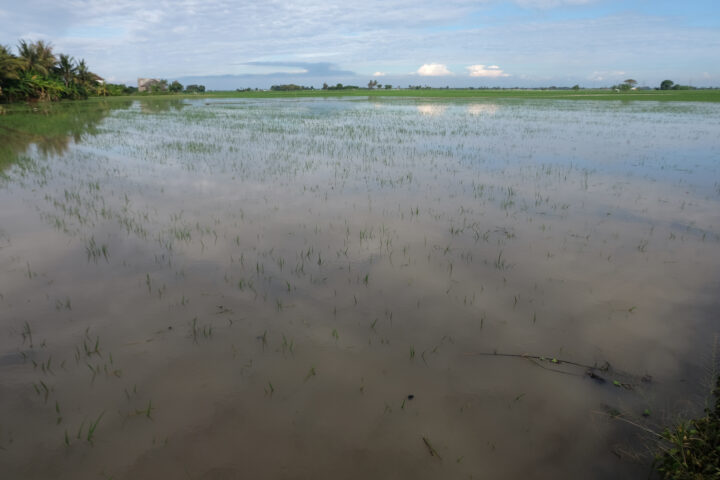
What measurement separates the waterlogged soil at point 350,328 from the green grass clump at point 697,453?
337 mm

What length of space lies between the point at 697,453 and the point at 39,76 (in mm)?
47494

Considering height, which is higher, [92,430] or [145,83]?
[145,83]

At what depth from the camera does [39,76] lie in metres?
34.7

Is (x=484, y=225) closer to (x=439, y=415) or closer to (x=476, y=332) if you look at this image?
(x=476, y=332)

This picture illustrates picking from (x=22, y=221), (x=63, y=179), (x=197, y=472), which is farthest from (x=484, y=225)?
(x=63, y=179)

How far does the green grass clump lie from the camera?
1.75 m

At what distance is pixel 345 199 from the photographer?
23.5 feet

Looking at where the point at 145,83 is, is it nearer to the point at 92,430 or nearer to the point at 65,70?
the point at 65,70

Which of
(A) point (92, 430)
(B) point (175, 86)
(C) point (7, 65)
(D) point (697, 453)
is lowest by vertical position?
(A) point (92, 430)

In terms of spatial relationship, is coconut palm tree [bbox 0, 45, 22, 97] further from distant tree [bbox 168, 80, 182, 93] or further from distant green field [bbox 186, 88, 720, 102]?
distant tree [bbox 168, 80, 182, 93]

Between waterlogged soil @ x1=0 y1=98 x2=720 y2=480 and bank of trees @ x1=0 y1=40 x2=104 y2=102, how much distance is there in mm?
30789

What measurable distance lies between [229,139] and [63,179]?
278 inches

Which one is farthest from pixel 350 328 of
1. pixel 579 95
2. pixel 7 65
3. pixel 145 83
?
pixel 145 83

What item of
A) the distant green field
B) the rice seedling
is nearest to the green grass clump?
the rice seedling
